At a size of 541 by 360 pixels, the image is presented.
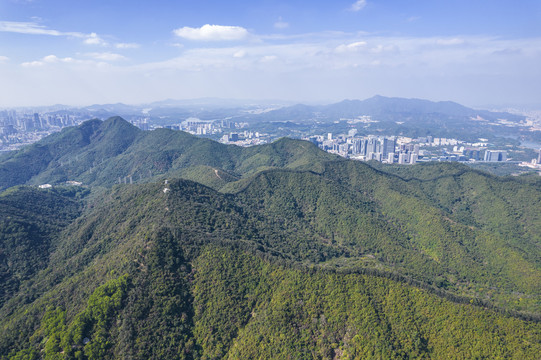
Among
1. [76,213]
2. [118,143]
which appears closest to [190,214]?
[76,213]

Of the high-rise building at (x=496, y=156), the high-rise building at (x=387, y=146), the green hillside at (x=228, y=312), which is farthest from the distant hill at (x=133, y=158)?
the high-rise building at (x=496, y=156)

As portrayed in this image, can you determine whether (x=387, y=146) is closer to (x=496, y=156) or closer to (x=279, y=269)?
(x=496, y=156)

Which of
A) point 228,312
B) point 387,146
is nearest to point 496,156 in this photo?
point 387,146

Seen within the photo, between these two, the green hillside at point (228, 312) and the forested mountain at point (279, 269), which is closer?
the green hillside at point (228, 312)

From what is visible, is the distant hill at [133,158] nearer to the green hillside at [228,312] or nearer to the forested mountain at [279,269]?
Result: the forested mountain at [279,269]

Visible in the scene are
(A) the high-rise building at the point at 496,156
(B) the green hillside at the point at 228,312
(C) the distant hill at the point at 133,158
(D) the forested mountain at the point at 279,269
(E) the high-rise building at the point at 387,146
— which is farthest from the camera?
(E) the high-rise building at the point at 387,146

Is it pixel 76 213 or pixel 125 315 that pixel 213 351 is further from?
pixel 76 213
